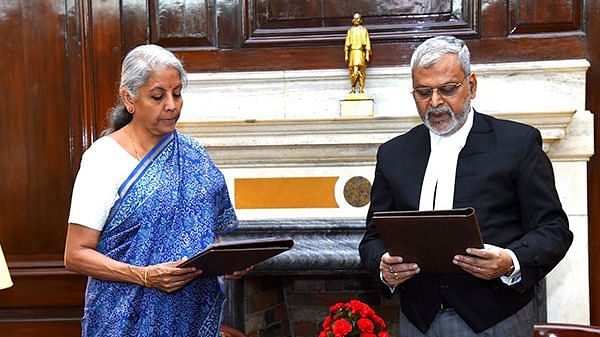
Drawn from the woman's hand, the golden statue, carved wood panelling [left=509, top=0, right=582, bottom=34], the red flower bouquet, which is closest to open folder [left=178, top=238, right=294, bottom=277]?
the woman's hand

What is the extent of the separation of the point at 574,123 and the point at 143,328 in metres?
2.11

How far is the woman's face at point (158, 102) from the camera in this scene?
246 centimetres

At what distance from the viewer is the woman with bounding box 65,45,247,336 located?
2.39 m

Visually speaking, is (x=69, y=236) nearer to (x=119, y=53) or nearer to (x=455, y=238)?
(x=455, y=238)

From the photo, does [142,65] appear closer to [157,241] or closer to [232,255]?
[157,241]

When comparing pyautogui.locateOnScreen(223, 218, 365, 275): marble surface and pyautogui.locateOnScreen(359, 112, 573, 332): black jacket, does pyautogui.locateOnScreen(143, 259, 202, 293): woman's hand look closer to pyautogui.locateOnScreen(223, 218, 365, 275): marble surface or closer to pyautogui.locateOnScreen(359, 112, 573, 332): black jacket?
pyautogui.locateOnScreen(359, 112, 573, 332): black jacket

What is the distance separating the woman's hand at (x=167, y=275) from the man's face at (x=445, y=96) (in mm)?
756

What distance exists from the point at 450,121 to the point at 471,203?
0.22 m

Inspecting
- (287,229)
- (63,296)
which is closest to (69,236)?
(287,229)

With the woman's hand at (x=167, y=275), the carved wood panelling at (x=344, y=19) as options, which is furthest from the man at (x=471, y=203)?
the carved wood panelling at (x=344, y=19)

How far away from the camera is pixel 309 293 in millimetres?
4266

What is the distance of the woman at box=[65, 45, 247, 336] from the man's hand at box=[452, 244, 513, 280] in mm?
749

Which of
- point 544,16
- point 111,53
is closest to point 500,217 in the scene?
point 544,16

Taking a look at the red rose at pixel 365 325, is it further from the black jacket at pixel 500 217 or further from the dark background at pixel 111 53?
the dark background at pixel 111 53
